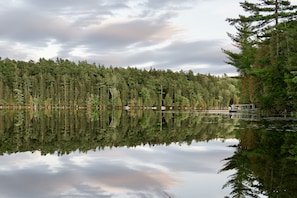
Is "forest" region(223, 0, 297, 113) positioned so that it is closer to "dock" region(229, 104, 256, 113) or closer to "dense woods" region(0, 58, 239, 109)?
"dock" region(229, 104, 256, 113)

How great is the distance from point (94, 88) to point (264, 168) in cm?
12930

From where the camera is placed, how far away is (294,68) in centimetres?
3023

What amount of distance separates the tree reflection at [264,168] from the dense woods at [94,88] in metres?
107

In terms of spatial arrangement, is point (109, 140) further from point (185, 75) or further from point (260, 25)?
point (185, 75)

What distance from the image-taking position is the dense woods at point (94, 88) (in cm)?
12756

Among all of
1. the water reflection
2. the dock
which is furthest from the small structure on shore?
the water reflection

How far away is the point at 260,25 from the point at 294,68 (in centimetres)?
1036

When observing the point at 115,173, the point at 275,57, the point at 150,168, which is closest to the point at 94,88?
the point at 275,57

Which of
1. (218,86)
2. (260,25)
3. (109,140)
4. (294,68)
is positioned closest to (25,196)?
(109,140)

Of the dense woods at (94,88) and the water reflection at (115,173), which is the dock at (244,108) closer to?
the water reflection at (115,173)

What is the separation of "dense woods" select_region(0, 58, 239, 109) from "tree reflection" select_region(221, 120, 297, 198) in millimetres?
106826

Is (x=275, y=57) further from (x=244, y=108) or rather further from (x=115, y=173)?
(x=115, y=173)

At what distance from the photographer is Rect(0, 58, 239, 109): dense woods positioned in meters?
128

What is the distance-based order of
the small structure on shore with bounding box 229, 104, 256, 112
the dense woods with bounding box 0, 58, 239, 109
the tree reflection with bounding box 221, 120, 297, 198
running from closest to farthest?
the tree reflection with bounding box 221, 120, 297, 198
the small structure on shore with bounding box 229, 104, 256, 112
the dense woods with bounding box 0, 58, 239, 109
